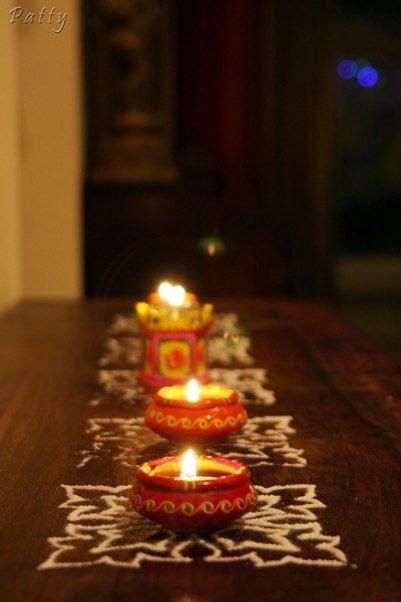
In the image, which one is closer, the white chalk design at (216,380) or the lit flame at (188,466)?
the lit flame at (188,466)

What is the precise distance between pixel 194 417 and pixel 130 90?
347cm

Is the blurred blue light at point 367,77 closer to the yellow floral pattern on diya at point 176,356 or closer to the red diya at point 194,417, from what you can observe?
the yellow floral pattern on diya at point 176,356

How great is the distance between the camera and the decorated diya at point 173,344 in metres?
1.29

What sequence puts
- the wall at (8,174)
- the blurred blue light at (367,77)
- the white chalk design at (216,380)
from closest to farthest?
the white chalk design at (216,380)
the wall at (8,174)
the blurred blue light at (367,77)

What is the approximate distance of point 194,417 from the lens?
0.93 meters

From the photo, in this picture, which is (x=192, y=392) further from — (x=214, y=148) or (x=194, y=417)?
(x=214, y=148)

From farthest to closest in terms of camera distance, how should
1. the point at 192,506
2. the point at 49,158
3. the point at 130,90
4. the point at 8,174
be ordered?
1. the point at 130,90
2. the point at 49,158
3. the point at 8,174
4. the point at 192,506

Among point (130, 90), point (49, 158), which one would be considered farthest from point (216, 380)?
point (130, 90)

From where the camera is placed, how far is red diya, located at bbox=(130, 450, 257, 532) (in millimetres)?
690

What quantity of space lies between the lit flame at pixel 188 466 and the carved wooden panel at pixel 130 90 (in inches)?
136

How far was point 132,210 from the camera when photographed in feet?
13.4

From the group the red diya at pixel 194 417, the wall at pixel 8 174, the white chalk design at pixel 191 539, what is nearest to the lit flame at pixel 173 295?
the red diya at pixel 194 417

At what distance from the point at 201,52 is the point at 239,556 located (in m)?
4.09

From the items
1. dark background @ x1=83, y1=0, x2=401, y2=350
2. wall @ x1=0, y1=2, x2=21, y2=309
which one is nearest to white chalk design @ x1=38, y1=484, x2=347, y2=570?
wall @ x1=0, y1=2, x2=21, y2=309
